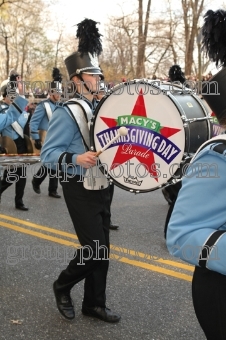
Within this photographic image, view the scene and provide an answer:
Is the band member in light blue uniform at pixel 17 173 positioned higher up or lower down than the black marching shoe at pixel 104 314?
higher up

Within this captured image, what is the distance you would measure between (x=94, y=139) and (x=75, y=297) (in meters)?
1.28

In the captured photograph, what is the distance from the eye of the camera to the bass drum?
2.55 m

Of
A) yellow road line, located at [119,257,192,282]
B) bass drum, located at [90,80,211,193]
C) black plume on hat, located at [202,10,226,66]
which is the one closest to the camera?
black plume on hat, located at [202,10,226,66]

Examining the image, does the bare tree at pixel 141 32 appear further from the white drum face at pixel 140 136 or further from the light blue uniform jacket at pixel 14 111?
the white drum face at pixel 140 136

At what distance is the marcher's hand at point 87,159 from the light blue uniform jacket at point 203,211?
4.32ft

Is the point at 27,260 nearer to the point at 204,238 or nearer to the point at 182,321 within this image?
the point at 182,321

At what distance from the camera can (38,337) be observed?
2.88m

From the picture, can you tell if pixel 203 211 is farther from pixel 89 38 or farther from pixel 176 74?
pixel 176 74

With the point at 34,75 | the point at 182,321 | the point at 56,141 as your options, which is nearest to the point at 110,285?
the point at 182,321

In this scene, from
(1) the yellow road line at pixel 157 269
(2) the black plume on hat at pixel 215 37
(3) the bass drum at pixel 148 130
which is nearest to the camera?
(2) the black plume on hat at pixel 215 37

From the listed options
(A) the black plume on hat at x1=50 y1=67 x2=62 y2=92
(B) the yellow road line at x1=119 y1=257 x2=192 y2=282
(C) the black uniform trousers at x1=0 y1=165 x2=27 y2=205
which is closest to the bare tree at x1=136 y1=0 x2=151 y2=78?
(A) the black plume on hat at x1=50 y1=67 x2=62 y2=92

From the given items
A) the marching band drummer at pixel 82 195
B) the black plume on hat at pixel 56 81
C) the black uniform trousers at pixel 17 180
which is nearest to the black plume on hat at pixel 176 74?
the black plume on hat at pixel 56 81

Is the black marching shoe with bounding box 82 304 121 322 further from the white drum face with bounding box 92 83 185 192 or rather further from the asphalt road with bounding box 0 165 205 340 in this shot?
the white drum face with bounding box 92 83 185 192

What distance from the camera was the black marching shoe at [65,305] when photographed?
307 centimetres
